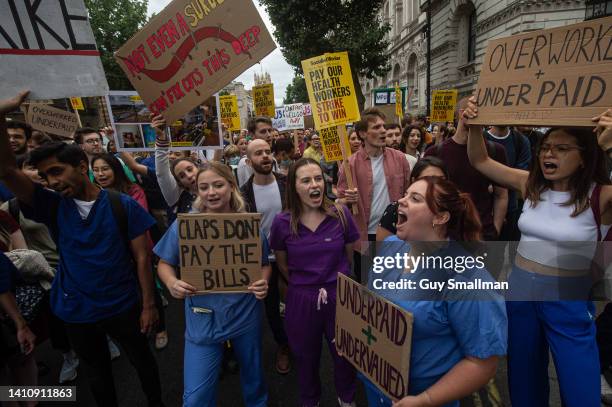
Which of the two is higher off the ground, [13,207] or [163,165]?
[163,165]

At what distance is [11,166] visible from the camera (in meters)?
1.85

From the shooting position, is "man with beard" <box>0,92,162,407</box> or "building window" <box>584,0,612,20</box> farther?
"building window" <box>584,0,612,20</box>

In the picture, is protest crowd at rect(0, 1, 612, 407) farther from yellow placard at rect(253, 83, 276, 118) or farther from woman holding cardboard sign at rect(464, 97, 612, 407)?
yellow placard at rect(253, 83, 276, 118)

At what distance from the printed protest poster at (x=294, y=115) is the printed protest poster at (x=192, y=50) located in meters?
8.24

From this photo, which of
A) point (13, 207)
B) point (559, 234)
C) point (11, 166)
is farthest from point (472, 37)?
point (11, 166)

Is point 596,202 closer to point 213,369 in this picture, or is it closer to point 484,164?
point 484,164

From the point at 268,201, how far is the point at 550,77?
225cm

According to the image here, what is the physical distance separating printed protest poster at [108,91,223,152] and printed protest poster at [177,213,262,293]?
128cm

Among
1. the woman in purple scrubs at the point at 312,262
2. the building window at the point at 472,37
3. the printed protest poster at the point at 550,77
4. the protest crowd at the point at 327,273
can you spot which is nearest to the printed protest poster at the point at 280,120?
the protest crowd at the point at 327,273

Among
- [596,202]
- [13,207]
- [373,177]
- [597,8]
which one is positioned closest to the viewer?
[596,202]

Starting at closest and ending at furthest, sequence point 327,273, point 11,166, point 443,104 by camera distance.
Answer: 1. point 11,166
2. point 327,273
3. point 443,104

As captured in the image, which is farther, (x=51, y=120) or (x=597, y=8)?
(x=597, y=8)

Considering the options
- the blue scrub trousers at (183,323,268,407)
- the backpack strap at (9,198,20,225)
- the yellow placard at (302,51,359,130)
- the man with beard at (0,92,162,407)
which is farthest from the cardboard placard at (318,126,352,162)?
the backpack strap at (9,198,20,225)

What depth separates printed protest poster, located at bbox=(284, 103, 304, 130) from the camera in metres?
10.7
